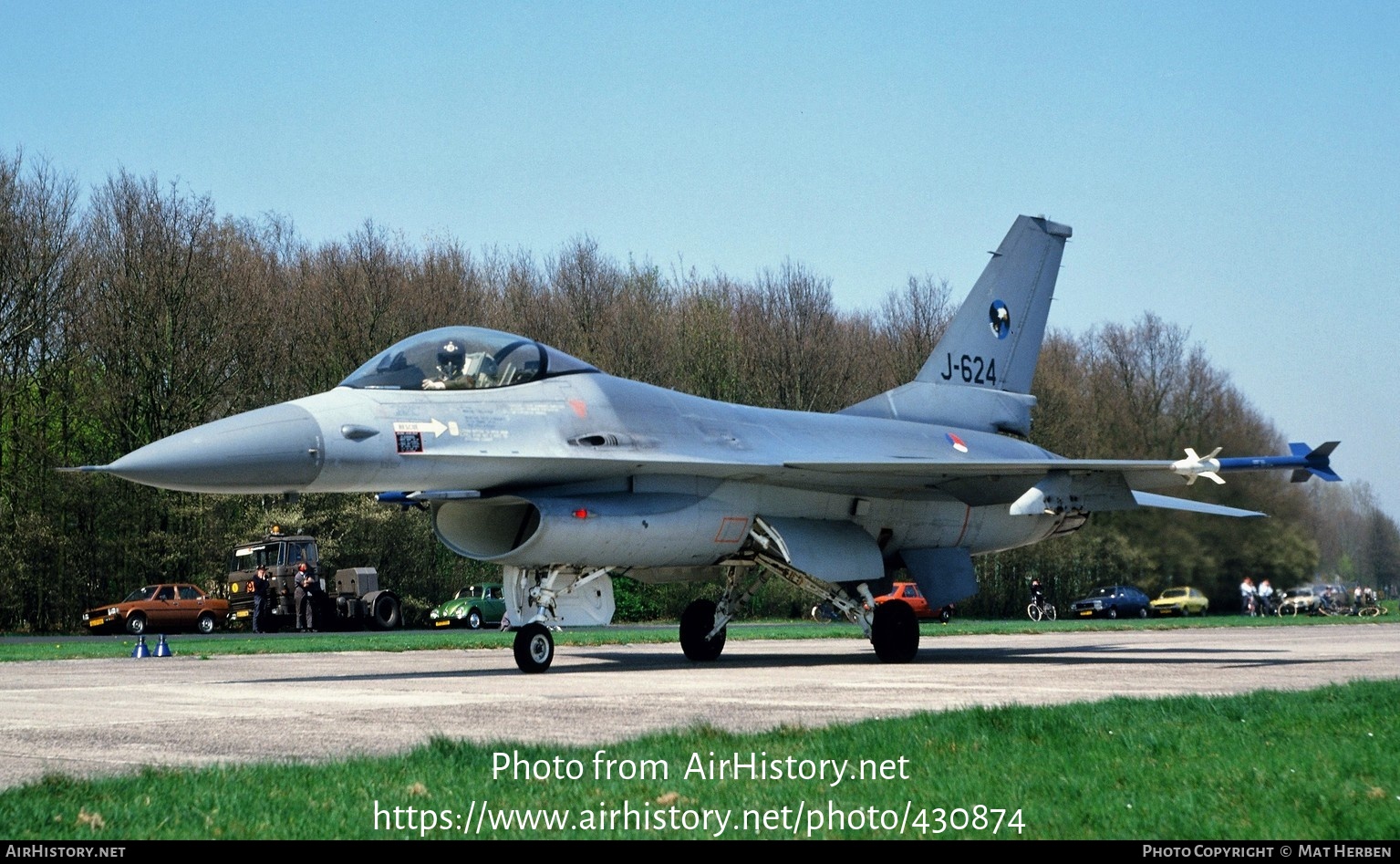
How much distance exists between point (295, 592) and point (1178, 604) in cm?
2380

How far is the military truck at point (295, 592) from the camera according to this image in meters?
39.1

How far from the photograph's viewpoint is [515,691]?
1227cm

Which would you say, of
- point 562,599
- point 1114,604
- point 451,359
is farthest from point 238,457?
point 1114,604

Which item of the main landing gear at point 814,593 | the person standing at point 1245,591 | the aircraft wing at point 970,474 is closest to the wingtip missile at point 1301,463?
the aircraft wing at point 970,474

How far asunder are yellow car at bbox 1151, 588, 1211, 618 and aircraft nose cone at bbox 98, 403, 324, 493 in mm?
21537

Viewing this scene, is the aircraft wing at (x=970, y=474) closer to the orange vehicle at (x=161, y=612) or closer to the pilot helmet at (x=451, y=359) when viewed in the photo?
the pilot helmet at (x=451, y=359)

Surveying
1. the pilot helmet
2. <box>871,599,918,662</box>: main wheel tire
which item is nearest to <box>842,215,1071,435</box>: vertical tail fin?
<box>871,599,918,662</box>: main wheel tire

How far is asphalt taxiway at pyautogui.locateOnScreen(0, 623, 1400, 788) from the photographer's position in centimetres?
851

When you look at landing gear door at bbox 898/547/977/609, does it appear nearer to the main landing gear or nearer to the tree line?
the main landing gear

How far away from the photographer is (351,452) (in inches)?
520

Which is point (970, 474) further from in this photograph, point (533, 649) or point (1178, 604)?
point (1178, 604)

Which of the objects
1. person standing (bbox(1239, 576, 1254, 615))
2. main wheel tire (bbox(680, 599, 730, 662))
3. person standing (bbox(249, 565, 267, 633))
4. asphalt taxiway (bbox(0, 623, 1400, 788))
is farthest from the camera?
person standing (bbox(249, 565, 267, 633))
